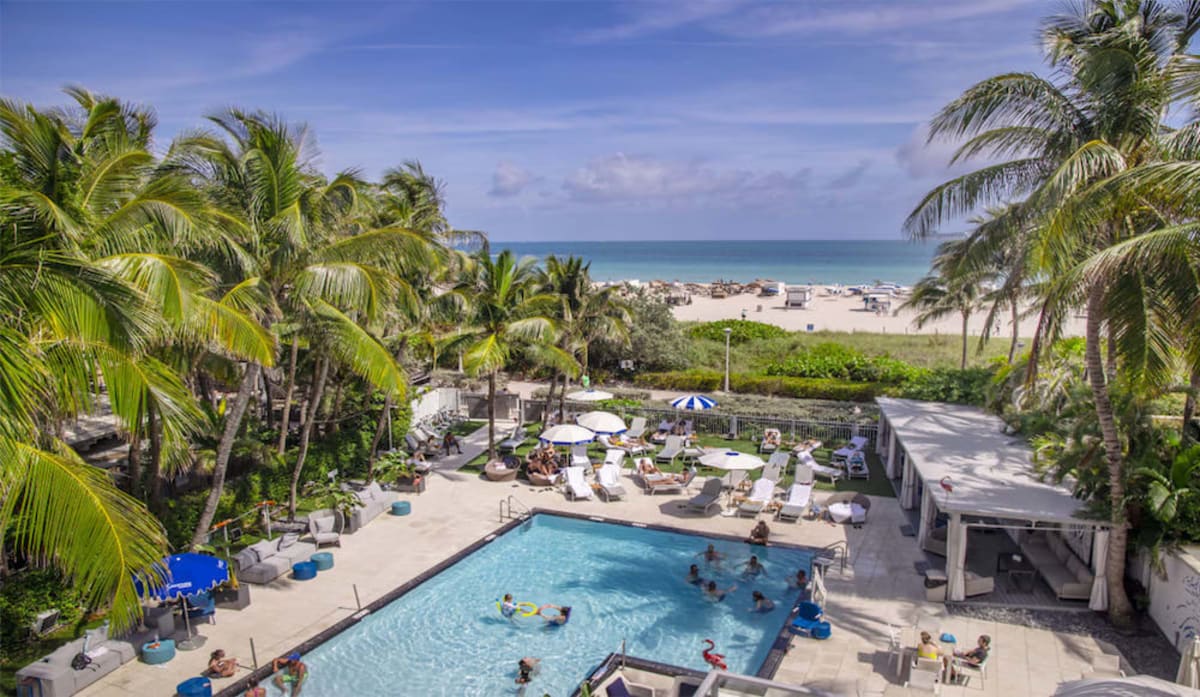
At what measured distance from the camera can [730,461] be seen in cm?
1828

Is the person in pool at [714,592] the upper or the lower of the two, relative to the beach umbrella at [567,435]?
lower

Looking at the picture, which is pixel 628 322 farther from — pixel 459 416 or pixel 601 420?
pixel 459 416

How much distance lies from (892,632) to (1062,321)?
5.33 meters

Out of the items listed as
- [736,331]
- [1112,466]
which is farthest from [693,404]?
[736,331]

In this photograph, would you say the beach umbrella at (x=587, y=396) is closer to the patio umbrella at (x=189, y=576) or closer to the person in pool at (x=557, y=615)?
the person in pool at (x=557, y=615)

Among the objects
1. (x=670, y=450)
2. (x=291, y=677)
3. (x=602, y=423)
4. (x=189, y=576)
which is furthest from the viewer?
(x=670, y=450)

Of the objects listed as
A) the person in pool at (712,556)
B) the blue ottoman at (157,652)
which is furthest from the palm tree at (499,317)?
the blue ottoman at (157,652)

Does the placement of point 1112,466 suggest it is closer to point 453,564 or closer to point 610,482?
point 610,482

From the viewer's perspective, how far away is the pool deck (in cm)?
1066

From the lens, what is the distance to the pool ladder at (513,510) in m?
17.5

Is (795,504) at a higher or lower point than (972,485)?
lower

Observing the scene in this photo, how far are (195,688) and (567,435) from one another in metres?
Answer: 11.1

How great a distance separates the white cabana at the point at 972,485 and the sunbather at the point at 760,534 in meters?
3.09

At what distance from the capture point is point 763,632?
12.6m
